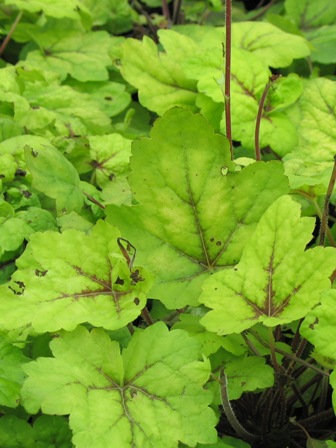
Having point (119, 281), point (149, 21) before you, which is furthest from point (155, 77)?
point (119, 281)

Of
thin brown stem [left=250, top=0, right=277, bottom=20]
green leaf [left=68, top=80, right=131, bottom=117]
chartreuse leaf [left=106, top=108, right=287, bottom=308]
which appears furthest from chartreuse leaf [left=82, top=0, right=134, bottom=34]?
chartreuse leaf [left=106, top=108, right=287, bottom=308]

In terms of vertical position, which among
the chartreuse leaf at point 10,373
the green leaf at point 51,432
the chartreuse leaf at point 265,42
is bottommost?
the green leaf at point 51,432

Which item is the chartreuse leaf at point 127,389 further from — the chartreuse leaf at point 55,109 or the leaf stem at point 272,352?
the chartreuse leaf at point 55,109

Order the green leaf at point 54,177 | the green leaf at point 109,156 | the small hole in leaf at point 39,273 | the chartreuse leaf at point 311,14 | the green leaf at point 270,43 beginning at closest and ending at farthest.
→ the small hole in leaf at point 39,273, the green leaf at point 54,177, the green leaf at point 109,156, the green leaf at point 270,43, the chartreuse leaf at point 311,14

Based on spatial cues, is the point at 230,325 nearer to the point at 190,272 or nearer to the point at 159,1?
the point at 190,272

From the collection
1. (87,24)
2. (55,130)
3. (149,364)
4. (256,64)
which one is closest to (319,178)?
(256,64)

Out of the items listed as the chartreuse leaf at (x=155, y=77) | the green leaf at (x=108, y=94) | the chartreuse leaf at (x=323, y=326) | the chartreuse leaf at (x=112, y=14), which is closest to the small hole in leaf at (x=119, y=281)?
the chartreuse leaf at (x=323, y=326)
